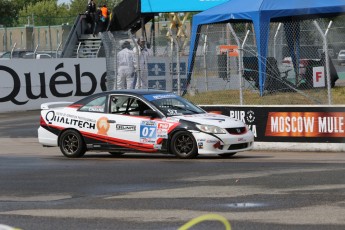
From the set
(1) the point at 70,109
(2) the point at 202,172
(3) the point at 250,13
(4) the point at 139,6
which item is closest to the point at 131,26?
(4) the point at 139,6

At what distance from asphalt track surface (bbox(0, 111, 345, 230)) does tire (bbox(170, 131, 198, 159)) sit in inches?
8.8

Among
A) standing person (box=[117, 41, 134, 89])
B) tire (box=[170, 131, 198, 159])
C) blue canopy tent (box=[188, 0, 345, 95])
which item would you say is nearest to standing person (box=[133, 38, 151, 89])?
standing person (box=[117, 41, 134, 89])

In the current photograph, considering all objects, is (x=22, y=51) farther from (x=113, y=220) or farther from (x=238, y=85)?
(x=113, y=220)

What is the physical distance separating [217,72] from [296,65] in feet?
8.09

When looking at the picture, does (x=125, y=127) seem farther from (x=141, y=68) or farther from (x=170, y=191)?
(x=141, y=68)

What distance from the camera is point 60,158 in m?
17.4

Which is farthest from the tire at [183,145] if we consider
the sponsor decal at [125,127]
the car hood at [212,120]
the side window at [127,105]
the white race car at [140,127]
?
the side window at [127,105]

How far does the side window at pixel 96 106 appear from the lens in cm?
1728

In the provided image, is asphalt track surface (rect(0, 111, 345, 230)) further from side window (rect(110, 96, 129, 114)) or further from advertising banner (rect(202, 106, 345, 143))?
side window (rect(110, 96, 129, 114))

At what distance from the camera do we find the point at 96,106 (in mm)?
17344

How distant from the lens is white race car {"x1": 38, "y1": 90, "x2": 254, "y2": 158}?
53.3 ft

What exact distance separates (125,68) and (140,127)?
747cm

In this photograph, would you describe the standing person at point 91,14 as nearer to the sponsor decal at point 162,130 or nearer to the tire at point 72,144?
the tire at point 72,144

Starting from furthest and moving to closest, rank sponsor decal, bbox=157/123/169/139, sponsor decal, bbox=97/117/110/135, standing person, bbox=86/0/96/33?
standing person, bbox=86/0/96/33 < sponsor decal, bbox=97/117/110/135 < sponsor decal, bbox=157/123/169/139
